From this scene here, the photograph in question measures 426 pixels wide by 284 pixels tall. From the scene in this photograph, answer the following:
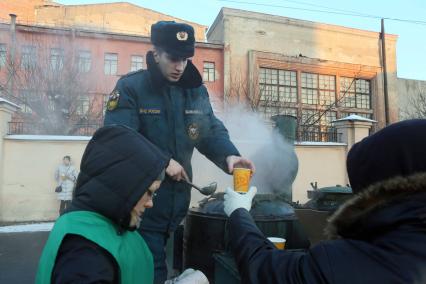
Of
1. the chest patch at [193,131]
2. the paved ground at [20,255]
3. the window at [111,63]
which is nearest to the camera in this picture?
the chest patch at [193,131]

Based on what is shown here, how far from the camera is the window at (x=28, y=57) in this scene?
17.9 metres

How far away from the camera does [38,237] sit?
8.64 m

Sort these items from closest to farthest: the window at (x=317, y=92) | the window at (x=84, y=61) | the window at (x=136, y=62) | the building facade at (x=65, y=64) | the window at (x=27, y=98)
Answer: the window at (x=27, y=98), the building facade at (x=65, y=64), the window at (x=84, y=61), the window at (x=136, y=62), the window at (x=317, y=92)

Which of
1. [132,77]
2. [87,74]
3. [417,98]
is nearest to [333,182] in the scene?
[132,77]

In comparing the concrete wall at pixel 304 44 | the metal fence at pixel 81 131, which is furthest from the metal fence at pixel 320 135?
the concrete wall at pixel 304 44

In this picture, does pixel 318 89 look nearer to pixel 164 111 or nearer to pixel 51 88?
pixel 51 88

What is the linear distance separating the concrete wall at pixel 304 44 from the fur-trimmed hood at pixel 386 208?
2211 cm

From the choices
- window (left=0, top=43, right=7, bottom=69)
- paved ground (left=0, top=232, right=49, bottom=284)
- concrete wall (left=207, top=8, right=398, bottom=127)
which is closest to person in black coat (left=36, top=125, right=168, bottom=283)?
paved ground (left=0, top=232, right=49, bottom=284)

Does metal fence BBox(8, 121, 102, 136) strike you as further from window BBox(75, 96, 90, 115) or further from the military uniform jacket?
the military uniform jacket

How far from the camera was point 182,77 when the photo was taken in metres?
2.46

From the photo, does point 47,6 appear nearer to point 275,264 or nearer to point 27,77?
point 27,77

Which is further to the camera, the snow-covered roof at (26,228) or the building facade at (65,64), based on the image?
the building facade at (65,64)

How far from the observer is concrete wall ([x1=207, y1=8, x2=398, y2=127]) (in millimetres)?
24859

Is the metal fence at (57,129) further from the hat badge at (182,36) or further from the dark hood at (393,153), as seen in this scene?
the dark hood at (393,153)
